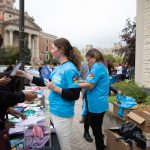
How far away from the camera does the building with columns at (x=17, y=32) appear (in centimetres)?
9206

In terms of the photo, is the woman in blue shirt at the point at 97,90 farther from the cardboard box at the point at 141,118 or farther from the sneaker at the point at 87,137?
the sneaker at the point at 87,137

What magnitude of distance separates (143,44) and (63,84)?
5.93m

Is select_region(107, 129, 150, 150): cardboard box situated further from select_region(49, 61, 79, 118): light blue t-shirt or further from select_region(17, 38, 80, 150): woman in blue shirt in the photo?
select_region(49, 61, 79, 118): light blue t-shirt

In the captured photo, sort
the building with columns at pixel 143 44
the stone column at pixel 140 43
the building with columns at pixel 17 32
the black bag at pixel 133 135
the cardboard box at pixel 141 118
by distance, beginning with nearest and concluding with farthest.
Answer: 1. the black bag at pixel 133 135
2. the cardboard box at pixel 141 118
3. the building with columns at pixel 143 44
4. the stone column at pixel 140 43
5. the building with columns at pixel 17 32

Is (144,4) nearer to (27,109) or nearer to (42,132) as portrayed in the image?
(27,109)

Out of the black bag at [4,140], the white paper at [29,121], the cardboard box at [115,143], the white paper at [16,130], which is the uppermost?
the black bag at [4,140]

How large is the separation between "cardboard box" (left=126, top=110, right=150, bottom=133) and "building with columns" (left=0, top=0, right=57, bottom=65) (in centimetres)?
8206

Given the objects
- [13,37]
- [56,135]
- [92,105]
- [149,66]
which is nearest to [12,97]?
[56,135]

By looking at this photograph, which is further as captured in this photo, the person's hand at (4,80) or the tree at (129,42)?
the tree at (129,42)

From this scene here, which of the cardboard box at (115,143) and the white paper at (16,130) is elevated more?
the white paper at (16,130)

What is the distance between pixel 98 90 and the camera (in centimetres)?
443

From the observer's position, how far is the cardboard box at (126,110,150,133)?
5.02m

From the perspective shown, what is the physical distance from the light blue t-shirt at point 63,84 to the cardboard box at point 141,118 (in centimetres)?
205

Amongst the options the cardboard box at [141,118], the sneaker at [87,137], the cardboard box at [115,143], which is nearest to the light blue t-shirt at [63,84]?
the cardboard box at [115,143]
